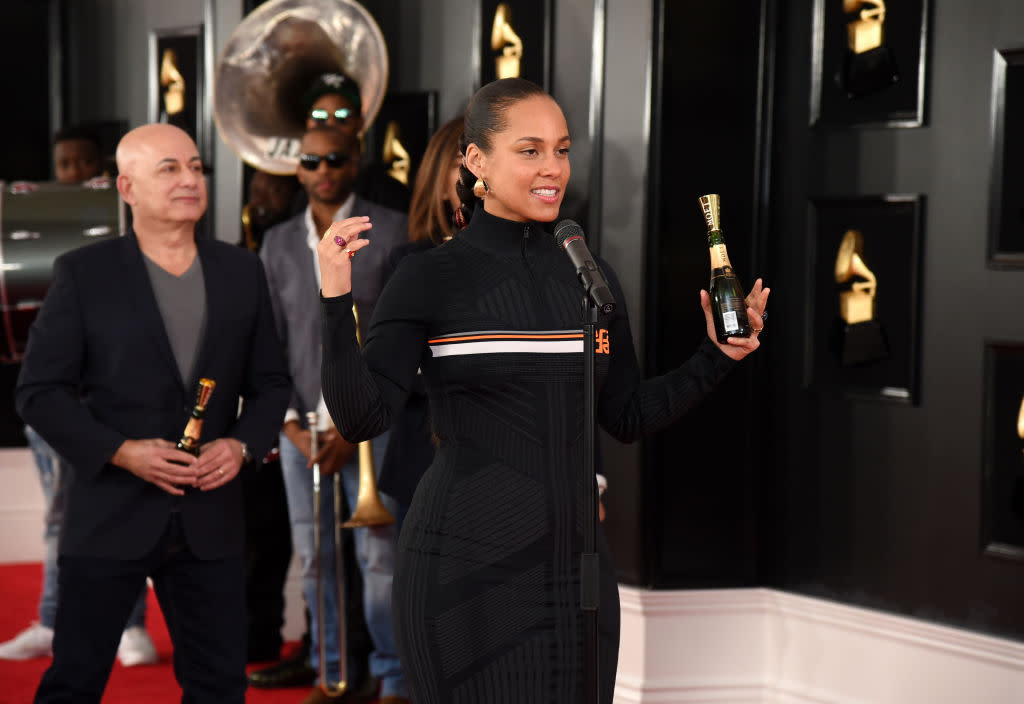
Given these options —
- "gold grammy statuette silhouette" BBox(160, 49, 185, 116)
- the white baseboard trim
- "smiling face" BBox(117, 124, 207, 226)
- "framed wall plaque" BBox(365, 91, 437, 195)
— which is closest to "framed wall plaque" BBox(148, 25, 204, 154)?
"gold grammy statuette silhouette" BBox(160, 49, 185, 116)

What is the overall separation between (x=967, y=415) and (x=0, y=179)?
5.06 meters

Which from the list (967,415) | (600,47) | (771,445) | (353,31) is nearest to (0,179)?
(353,31)

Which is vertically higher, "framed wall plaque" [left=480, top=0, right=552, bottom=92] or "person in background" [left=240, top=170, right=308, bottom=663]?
"framed wall plaque" [left=480, top=0, right=552, bottom=92]

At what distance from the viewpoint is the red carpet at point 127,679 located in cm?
432

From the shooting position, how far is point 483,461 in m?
2.15

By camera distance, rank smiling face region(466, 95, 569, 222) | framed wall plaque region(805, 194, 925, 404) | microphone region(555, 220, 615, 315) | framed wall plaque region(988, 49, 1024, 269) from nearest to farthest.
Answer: microphone region(555, 220, 615, 315), smiling face region(466, 95, 569, 222), framed wall plaque region(988, 49, 1024, 269), framed wall plaque region(805, 194, 925, 404)

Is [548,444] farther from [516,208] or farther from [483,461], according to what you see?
[516,208]

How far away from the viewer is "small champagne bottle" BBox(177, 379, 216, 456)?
9.75 feet

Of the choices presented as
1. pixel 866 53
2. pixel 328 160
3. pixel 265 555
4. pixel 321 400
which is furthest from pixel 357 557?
pixel 866 53

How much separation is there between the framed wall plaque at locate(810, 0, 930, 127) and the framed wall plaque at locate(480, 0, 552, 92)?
3.04ft

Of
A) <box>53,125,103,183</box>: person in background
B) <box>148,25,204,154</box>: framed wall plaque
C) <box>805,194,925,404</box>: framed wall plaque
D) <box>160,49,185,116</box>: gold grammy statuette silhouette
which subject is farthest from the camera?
<box>160,49,185,116</box>: gold grammy statuette silhouette

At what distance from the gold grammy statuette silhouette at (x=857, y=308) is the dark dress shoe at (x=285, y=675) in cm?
219

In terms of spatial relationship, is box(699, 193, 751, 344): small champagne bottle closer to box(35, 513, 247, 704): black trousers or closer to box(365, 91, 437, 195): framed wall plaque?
box(35, 513, 247, 704): black trousers

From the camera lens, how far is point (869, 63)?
3715mm
